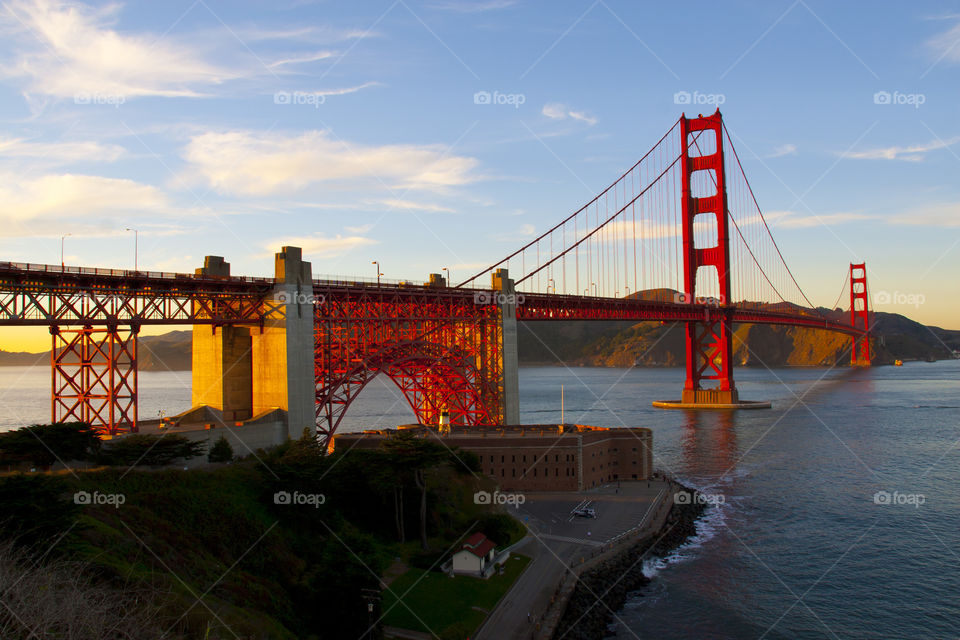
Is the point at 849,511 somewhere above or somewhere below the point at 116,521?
below

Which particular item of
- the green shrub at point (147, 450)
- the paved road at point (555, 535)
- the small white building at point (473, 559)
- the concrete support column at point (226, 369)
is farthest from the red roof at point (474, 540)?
the concrete support column at point (226, 369)

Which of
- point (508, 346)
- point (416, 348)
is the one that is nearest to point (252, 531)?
point (416, 348)

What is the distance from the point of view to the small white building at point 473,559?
99.9ft

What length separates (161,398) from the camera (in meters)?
131

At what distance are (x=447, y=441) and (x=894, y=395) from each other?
10239cm

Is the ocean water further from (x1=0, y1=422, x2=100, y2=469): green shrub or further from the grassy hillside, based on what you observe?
(x1=0, y1=422, x2=100, y2=469): green shrub

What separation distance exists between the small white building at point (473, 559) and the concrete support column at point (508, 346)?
2683 cm

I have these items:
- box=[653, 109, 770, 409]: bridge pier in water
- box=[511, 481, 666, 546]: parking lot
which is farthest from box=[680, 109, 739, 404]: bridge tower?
box=[511, 481, 666, 546]: parking lot

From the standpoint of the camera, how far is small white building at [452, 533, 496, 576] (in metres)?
30.4

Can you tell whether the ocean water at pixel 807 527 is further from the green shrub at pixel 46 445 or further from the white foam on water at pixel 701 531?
the green shrub at pixel 46 445

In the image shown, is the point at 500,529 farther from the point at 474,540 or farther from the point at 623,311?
the point at 623,311

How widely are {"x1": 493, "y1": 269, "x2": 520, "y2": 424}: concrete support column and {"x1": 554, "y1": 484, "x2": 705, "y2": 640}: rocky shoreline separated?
18.4m

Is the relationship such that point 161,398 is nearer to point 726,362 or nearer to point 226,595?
point 726,362

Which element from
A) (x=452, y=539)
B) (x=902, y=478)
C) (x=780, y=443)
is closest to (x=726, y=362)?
(x=780, y=443)
